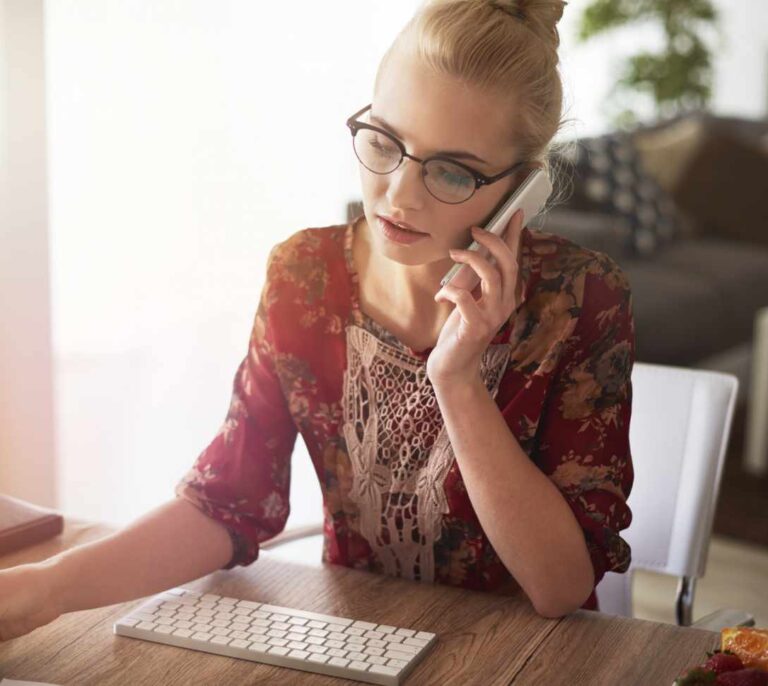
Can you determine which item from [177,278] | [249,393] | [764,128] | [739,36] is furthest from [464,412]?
[739,36]

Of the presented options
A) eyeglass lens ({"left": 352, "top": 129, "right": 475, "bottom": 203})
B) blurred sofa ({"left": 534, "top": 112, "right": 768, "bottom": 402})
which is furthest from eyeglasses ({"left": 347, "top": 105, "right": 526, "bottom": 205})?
blurred sofa ({"left": 534, "top": 112, "right": 768, "bottom": 402})

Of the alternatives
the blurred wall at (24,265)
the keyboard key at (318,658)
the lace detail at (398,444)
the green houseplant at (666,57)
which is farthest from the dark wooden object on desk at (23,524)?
the green houseplant at (666,57)

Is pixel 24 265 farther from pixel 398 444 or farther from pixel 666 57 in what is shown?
pixel 666 57

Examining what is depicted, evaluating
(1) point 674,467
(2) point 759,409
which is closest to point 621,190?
(2) point 759,409

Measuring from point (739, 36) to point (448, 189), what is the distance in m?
6.00

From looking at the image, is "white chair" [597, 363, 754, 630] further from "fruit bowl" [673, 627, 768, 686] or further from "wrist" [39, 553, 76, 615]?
"wrist" [39, 553, 76, 615]

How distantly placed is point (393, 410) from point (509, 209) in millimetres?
285

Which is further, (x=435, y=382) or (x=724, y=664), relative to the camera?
(x=435, y=382)

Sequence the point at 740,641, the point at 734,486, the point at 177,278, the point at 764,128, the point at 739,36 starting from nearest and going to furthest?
the point at 740,641
the point at 177,278
the point at 734,486
the point at 764,128
the point at 739,36

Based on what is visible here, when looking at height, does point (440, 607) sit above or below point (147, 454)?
above

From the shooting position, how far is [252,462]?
1370 millimetres

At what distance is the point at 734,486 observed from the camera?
3.73 meters

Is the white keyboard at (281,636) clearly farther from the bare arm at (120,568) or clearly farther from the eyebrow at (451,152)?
the eyebrow at (451,152)

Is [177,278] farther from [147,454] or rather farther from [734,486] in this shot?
[734,486]
